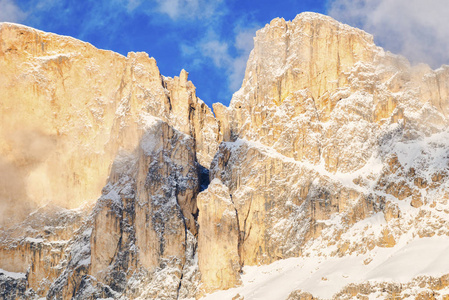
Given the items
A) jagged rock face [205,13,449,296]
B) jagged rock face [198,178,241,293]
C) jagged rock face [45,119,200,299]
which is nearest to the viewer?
jagged rock face [205,13,449,296]

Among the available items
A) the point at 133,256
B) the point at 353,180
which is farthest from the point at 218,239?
the point at 353,180

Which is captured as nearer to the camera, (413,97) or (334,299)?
(334,299)

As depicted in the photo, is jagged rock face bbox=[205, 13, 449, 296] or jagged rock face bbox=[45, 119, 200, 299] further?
jagged rock face bbox=[45, 119, 200, 299]

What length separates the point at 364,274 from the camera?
170 metres

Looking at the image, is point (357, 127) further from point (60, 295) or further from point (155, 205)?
point (60, 295)

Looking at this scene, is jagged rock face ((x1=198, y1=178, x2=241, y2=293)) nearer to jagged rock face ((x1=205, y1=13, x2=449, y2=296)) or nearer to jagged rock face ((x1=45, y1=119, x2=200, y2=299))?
jagged rock face ((x1=205, y1=13, x2=449, y2=296))

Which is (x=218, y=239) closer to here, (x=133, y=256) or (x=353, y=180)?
(x=133, y=256)

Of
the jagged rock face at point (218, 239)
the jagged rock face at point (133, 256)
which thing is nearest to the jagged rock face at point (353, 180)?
the jagged rock face at point (218, 239)

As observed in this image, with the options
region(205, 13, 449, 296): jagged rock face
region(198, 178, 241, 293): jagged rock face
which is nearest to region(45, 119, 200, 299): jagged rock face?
region(198, 178, 241, 293): jagged rock face

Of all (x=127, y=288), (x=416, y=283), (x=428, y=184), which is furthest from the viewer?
(x=127, y=288)

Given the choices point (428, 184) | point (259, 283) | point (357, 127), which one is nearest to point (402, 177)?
point (428, 184)

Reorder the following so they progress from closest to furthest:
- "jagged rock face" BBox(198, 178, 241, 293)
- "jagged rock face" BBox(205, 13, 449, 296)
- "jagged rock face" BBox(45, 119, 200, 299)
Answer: "jagged rock face" BBox(205, 13, 449, 296) → "jagged rock face" BBox(198, 178, 241, 293) → "jagged rock face" BBox(45, 119, 200, 299)

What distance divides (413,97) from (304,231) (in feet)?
112

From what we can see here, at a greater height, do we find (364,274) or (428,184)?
(428,184)
